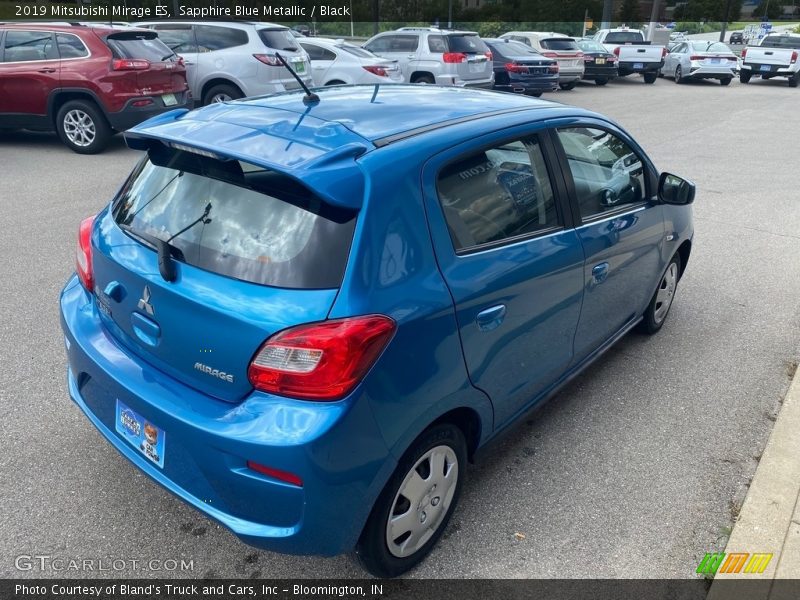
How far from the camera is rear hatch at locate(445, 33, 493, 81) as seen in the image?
606 inches

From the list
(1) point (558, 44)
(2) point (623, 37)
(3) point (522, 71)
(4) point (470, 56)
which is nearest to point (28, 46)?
(4) point (470, 56)

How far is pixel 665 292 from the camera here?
184 inches

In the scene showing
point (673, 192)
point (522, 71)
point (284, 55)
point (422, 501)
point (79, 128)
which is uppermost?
point (284, 55)

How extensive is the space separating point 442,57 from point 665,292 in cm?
1198

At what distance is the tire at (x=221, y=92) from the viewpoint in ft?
37.6

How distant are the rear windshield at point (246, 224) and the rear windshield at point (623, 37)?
2636cm

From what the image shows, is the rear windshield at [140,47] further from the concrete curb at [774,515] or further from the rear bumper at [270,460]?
the concrete curb at [774,515]

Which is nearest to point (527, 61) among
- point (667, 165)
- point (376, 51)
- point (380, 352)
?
point (376, 51)

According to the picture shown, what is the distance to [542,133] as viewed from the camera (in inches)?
124

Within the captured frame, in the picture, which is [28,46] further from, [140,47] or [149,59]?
[149,59]

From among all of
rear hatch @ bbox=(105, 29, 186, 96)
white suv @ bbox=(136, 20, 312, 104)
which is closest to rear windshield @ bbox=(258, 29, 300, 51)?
white suv @ bbox=(136, 20, 312, 104)

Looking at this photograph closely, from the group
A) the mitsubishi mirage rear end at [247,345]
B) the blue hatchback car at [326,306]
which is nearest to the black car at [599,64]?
the blue hatchback car at [326,306]

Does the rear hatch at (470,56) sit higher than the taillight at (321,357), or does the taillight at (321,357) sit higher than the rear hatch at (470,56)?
the rear hatch at (470,56)

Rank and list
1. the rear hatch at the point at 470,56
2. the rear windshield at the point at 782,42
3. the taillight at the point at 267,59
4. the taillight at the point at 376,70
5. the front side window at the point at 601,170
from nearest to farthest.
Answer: the front side window at the point at 601,170, the taillight at the point at 267,59, the taillight at the point at 376,70, the rear hatch at the point at 470,56, the rear windshield at the point at 782,42
